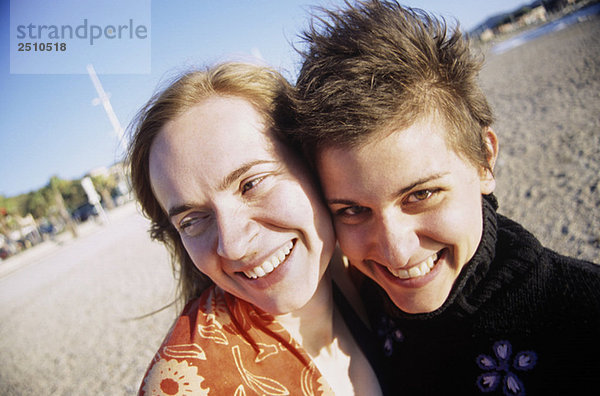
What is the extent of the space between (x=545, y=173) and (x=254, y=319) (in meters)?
7.00

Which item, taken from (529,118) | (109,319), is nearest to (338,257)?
(109,319)

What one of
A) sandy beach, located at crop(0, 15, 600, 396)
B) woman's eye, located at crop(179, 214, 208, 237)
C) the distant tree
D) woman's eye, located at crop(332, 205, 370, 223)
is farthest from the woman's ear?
the distant tree

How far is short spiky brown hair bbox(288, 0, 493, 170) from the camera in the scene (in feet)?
4.56

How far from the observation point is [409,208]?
1440mm

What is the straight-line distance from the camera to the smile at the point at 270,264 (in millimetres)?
1524

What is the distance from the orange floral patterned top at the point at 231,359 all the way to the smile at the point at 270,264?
283 millimetres

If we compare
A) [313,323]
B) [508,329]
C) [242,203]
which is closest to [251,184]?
[242,203]

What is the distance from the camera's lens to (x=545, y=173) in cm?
636

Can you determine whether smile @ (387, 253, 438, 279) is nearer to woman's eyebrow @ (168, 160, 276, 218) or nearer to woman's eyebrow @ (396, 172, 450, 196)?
woman's eyebrow @ (396, 172, 450, 196)

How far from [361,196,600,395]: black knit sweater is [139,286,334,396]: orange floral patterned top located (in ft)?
1.88

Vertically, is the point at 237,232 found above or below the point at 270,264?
above

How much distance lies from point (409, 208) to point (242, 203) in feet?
2.50

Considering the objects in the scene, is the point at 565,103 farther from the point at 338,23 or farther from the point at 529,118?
the point at 338,23

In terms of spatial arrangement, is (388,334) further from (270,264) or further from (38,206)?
(38,206)
